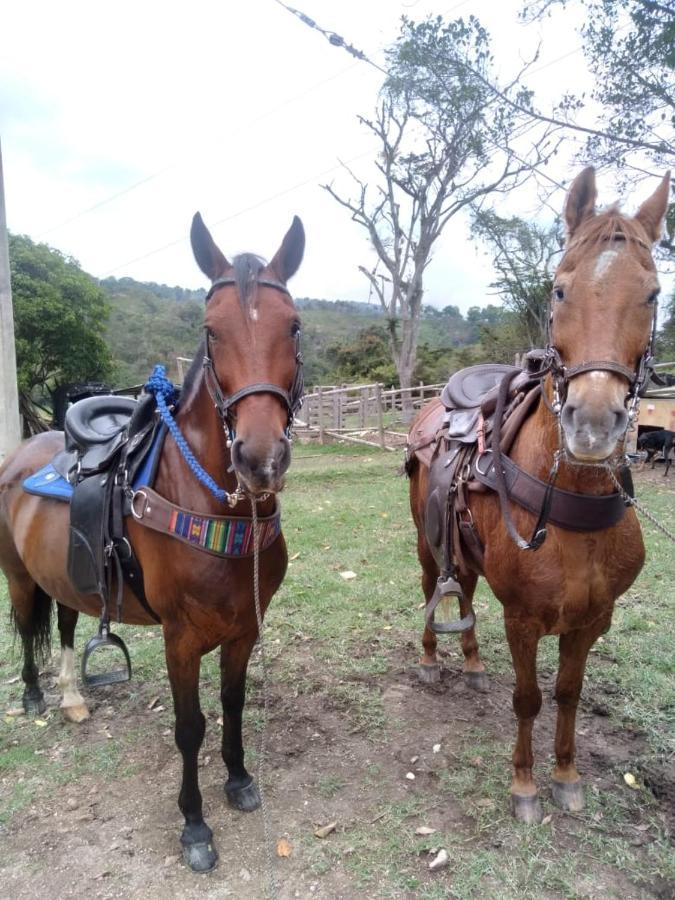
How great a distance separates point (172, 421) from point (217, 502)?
1.31ft

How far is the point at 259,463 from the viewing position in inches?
64.4

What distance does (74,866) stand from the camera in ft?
7.71

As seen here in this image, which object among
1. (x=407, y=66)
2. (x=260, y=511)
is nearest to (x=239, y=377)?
(x=260, y=511)

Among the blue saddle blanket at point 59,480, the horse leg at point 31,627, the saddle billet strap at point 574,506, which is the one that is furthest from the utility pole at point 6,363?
the saddle billet strap at point 574,506

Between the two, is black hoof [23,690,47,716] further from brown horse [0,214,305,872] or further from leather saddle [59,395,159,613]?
leather saddle [59,395,159,613]

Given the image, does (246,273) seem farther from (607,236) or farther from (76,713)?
(76,713)

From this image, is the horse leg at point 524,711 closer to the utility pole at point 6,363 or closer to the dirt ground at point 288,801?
the dirt ground at point 288,801

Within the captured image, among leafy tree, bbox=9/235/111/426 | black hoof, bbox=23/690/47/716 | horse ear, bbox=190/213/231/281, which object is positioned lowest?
black hoof, bbox=23/690/47/716

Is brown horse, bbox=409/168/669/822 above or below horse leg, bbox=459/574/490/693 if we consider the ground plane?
above

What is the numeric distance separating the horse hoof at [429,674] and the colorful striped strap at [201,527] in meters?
1.97

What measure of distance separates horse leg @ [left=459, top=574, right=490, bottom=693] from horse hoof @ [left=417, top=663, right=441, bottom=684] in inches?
7.2

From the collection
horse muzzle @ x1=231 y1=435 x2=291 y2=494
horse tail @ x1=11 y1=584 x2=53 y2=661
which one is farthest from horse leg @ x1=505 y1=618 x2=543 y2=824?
horse tail @ x1=11 y1=584 x2=53 y2=661

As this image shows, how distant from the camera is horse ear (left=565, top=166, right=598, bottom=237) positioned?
195 cm

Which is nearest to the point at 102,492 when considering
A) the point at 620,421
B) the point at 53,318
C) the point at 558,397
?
the point at 558,397
